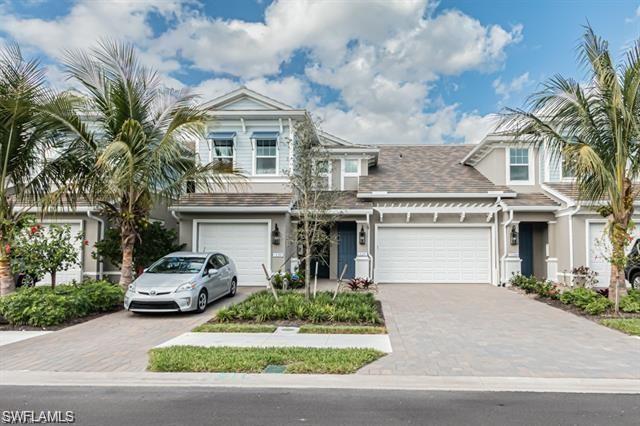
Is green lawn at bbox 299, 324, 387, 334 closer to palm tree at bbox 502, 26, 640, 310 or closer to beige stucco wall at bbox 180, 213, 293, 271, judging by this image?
palm tree at bbox 502, 26, 640, 310

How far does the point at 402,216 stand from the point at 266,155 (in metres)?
5.89

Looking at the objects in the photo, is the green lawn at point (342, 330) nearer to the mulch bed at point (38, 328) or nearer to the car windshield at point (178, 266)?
the car windshield at point (178, 266)

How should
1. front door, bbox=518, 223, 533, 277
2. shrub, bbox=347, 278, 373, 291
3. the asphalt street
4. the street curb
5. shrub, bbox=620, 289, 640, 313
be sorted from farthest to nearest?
1. front door, bbox=518, 223, 533, 277
2. shrub, bbox=347, 278, 373, 291
3. shrub, bbox=620, 289, 640, 313
4. the street curb
5. the asphalt street

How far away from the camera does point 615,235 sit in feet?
35.2

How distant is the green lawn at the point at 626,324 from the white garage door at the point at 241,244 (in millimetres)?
10631

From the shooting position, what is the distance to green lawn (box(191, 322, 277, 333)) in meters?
8.69

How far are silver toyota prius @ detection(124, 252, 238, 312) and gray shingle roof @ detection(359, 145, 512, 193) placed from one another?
799 centimetres

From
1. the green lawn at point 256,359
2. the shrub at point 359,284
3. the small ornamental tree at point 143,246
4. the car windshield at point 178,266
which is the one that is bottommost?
the green lawn at point 256,359

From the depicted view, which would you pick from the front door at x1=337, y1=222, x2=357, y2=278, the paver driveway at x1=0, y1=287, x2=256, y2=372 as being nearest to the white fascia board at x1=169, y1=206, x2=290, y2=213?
the front door at x1=337, y1=222, x2=357, y2=278

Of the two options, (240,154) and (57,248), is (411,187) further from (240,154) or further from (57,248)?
(57,248)

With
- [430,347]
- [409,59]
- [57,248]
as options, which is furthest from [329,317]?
[409,59]

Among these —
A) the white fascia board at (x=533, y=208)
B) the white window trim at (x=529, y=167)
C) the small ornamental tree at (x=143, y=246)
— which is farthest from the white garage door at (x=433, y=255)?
the small ornamental tree at (x=143, y=246)

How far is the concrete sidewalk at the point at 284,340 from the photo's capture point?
24.7ft

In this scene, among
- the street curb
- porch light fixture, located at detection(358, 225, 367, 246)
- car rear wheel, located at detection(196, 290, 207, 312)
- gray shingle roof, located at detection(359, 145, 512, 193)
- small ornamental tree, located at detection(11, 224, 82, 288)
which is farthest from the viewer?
gray shingle roof, located at detection(359, 145, 512, 193)
